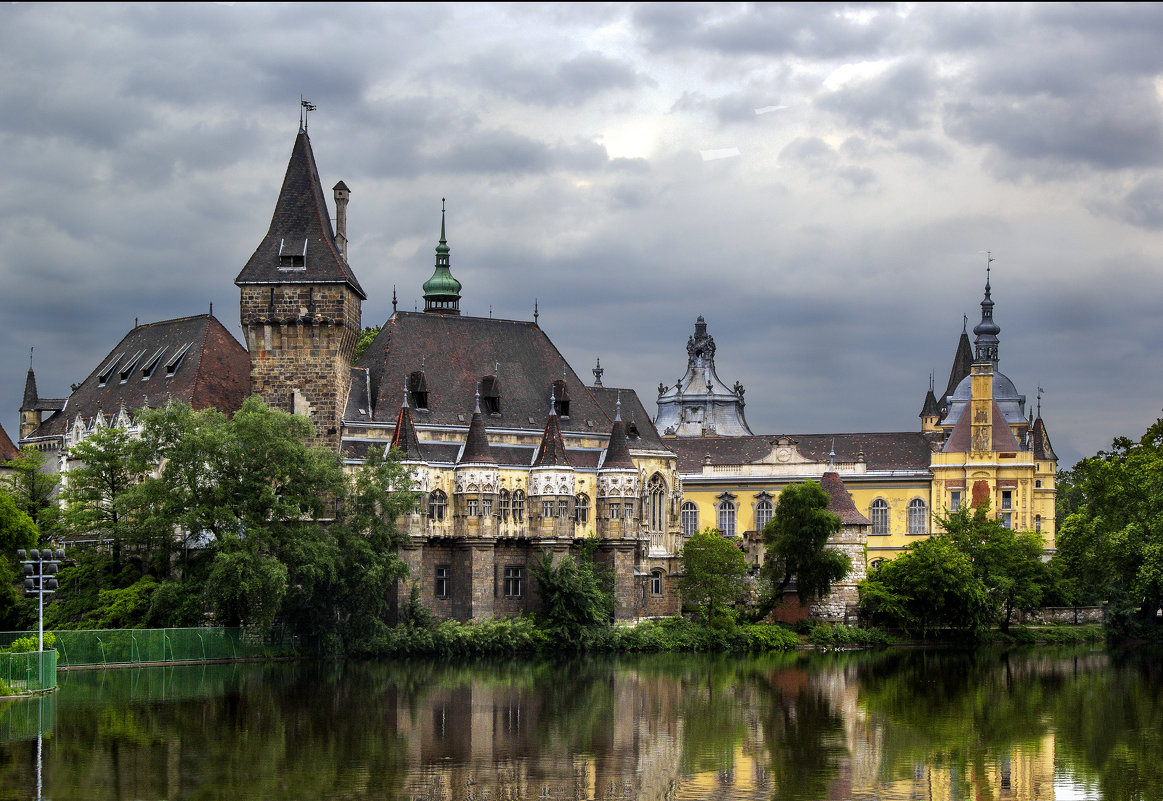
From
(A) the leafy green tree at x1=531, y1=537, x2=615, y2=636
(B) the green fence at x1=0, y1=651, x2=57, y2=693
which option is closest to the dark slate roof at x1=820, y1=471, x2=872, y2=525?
(A) the leafy green tree at x1=531, y1=537, x2=615, y2=636

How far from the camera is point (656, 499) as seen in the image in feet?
259

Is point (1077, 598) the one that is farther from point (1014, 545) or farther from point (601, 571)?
point (601, 571)

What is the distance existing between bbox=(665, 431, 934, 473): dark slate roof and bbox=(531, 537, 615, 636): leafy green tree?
35.2 m

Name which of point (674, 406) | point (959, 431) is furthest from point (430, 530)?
point (674, 406)

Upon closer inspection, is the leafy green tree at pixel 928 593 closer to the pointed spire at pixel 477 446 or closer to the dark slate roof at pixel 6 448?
the pointed spire at pixel 477 446

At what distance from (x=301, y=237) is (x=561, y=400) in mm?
15496

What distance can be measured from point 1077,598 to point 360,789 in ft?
217

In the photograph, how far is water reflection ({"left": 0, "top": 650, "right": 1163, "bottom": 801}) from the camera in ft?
100

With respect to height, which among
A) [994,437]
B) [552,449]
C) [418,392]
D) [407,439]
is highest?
[418,392]

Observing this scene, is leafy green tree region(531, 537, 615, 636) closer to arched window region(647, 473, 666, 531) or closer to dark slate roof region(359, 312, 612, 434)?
arched window region(647, 473, 666, 531)

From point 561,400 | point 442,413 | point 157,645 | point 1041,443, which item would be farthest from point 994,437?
point 157,645

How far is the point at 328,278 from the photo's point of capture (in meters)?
70.8

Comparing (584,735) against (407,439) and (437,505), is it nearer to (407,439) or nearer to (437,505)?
(407,439)

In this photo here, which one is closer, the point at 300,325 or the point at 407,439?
the point at 407,439
